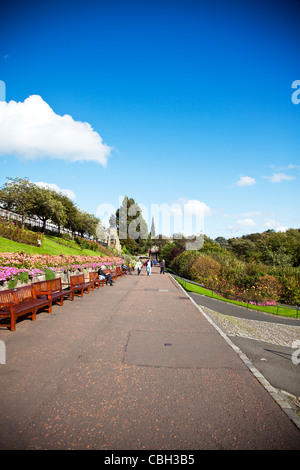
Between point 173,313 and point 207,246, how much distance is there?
34.5 metres

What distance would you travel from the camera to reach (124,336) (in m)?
6.21

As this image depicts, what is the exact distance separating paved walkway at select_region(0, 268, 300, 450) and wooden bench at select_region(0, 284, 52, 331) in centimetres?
37

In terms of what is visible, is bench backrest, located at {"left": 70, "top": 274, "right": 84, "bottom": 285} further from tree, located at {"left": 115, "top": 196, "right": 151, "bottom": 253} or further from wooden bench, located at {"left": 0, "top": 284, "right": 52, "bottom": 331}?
tree, located at {"left": 115, "top": 196, "right": 151, "bottom": 253}

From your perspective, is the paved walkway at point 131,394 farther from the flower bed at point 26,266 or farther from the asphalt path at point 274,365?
the flower bed at point 26,266

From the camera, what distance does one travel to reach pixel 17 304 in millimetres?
6766

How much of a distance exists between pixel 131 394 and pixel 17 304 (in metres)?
4.56

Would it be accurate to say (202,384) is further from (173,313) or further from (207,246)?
(207,246)

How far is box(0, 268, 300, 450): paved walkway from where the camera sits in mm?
2832

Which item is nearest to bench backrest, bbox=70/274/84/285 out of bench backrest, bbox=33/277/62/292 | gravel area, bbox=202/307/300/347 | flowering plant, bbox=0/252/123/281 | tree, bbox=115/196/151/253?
flowering plant, bbox=0/252/123/281

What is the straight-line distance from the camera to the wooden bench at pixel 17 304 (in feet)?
20.1

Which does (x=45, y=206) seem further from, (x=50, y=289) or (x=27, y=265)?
(x=50, y=289)

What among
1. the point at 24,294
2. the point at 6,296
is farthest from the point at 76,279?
the point at 6,296
